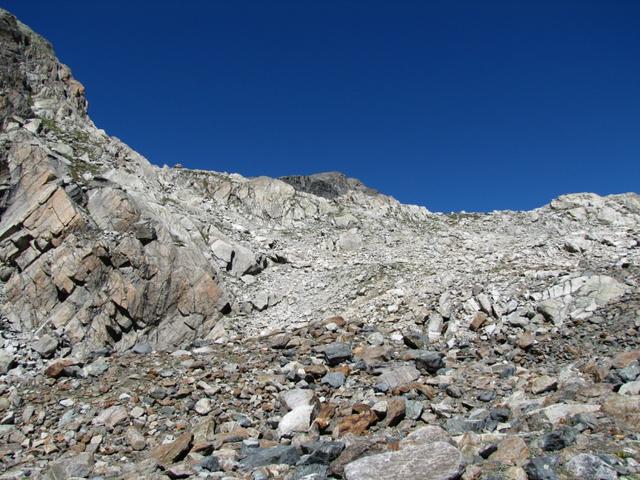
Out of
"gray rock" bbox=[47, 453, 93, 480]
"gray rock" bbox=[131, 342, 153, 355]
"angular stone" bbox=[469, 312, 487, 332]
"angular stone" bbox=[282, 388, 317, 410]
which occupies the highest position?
"angular stone" bbox=[469, 312, 487, 332]

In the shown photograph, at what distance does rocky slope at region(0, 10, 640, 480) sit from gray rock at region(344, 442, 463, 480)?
0.03 m

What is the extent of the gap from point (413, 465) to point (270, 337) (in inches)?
475

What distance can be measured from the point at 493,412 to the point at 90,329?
55.8 ft

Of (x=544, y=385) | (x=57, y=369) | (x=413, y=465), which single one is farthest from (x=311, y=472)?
(x=57, y=369)

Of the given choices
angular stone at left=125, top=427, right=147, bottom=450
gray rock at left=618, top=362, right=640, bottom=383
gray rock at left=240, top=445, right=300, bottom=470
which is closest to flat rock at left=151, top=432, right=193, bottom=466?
angular stone at left=125, top=427, right=147, bottom=450

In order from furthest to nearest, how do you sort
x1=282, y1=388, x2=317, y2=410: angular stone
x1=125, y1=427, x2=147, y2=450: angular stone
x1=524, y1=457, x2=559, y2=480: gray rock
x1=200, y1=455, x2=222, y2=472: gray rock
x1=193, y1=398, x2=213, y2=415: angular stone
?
x1=193, y1=398, x2=213, y2=415: angular stone → x1=282, y1=388, x2=317, y2=410: angular stone → x1=125, y1=427, x2=147, y2=450: angular stone → x1=200, y1=455, x2=222, y2=472: gray rock → x1=524, y1=457, x2=559, y2=480: gray rock

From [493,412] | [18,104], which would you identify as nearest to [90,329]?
[493,412]

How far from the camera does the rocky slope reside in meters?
9.13

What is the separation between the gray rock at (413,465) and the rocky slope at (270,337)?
3cm

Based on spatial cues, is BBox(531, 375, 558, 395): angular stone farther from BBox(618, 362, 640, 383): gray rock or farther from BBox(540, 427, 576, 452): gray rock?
BBox(540, 427, 576, 452): gray rock

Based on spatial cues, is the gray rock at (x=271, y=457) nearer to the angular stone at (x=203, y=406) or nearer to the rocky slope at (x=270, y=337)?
the rocky slope at (x=270, y=337)

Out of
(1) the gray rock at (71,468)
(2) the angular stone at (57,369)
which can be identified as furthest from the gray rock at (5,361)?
(1) the gray rock at (71,468)

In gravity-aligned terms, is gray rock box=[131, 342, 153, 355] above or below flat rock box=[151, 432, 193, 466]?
above

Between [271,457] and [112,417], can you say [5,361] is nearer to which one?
[112,417]
